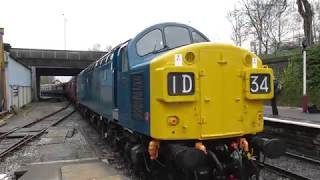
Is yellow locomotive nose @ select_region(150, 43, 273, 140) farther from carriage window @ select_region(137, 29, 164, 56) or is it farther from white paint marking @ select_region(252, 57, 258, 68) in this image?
carriage window @ select_region(137, 29, 164, 56)

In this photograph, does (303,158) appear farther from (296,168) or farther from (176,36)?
(176,36)

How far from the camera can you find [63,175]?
8820mm

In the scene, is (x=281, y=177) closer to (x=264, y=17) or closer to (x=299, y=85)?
(x=299, y=85)

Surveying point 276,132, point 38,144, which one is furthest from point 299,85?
point 38,144

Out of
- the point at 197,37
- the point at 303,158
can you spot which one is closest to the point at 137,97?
the point at 197,37

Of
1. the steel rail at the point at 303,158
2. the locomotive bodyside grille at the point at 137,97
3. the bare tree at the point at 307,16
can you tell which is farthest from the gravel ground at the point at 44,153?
the bare tree at the point at 307,16

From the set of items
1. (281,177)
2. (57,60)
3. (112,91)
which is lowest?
(281,177)

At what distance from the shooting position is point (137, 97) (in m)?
7.43

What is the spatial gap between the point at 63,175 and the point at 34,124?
15.0 metres

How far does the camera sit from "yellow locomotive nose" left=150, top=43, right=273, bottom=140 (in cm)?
635

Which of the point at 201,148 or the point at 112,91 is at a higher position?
the point at 112,91

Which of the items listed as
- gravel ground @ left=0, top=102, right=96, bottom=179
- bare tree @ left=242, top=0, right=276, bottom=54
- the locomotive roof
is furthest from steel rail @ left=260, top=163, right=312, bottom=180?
bare tree @ left=242, top=0, right=276, bottom=54

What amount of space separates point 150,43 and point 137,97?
1210 mm

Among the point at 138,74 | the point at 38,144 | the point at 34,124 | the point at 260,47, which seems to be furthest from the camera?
the point at 260,47
